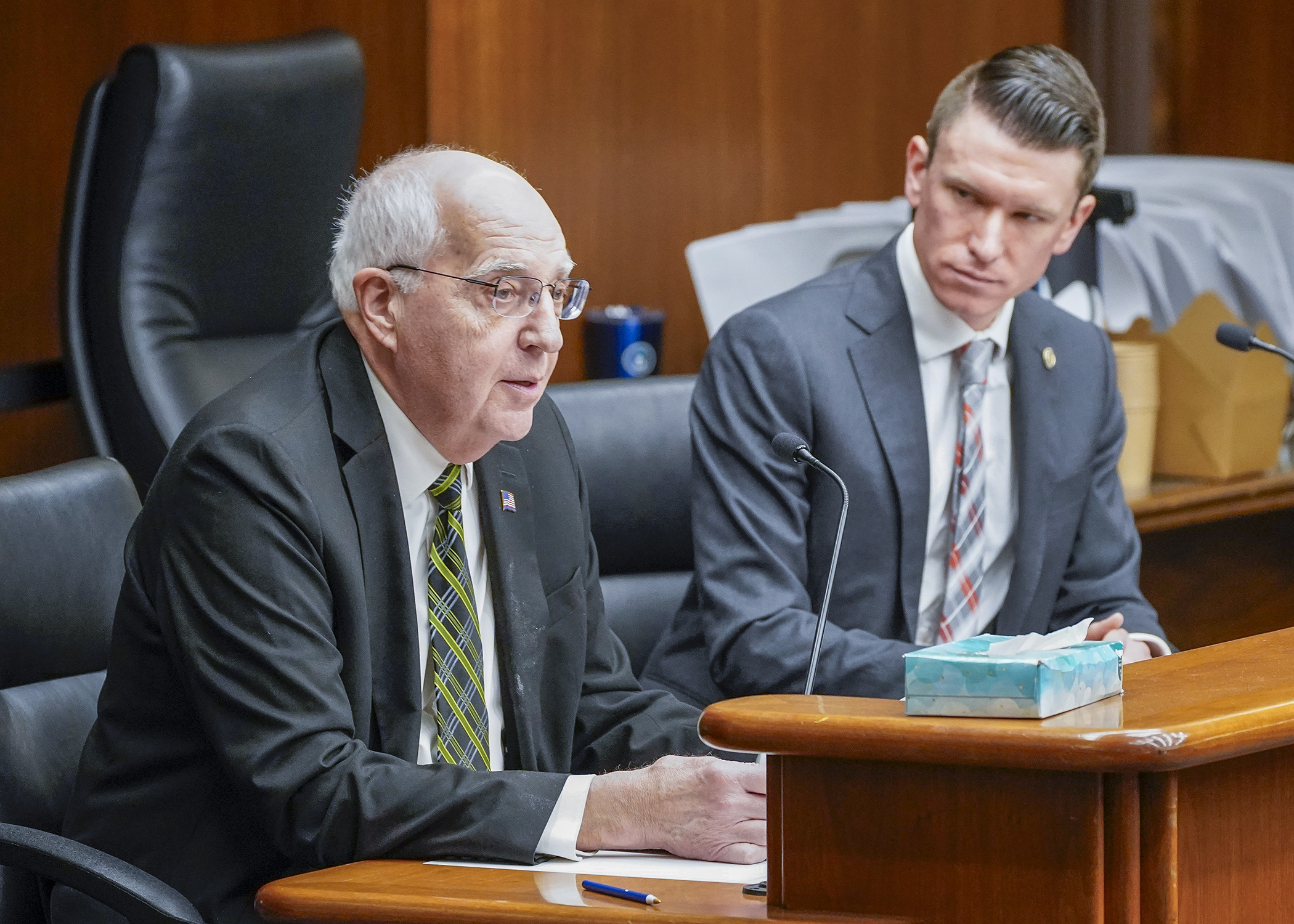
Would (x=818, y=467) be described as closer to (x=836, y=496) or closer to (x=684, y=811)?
(x=684, y=811)

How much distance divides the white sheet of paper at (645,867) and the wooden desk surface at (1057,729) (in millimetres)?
235

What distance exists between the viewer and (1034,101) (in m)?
2.17

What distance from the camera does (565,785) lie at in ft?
4.78

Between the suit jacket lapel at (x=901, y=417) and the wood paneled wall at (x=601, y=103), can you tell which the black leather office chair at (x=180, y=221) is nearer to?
the wood paneled wall at (x=601, y=103)

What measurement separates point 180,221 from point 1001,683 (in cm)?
169

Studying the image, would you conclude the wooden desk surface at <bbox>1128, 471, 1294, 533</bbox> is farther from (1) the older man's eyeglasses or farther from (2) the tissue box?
(2) the tissue box

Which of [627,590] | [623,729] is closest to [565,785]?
[623,729]

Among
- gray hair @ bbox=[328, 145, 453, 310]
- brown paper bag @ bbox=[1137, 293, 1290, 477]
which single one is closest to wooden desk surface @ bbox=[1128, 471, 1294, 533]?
brown paper bag @ bbox=[1137, 293, 1290, 477]

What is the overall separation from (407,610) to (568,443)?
1.36 feet

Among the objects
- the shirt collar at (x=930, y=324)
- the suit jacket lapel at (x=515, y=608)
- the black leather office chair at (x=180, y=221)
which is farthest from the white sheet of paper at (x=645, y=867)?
the black leather office chair at (x=180, y=221)

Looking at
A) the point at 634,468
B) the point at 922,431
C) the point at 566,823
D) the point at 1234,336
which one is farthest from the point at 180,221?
the point at 1234,336

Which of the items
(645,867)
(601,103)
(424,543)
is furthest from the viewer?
(601,103)

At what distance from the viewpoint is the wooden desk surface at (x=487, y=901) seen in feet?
3.87

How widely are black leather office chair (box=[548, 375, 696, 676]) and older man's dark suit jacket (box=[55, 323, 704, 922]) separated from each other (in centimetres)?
68
